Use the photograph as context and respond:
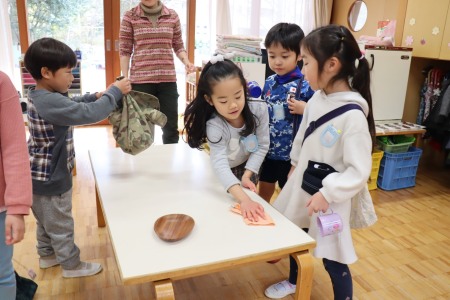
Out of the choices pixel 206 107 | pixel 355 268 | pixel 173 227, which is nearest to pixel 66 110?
pixel 206 107

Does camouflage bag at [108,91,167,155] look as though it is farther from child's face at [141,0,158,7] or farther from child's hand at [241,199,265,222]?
child's face at [141,0,158,7]

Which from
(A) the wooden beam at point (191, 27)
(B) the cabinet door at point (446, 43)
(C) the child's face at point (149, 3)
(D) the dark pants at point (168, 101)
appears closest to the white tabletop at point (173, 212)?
(D) the dark pants at point (168, 101)

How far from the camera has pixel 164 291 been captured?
0.90m

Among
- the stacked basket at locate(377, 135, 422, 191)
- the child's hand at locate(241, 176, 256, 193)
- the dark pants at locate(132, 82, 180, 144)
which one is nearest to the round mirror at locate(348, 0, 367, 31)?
the stacked basket at locate(377, 135, 422, 191)

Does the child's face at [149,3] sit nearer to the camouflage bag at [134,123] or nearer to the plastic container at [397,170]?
the camouflage bag at [134,123]

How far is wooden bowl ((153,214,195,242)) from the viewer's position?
1.03 meters

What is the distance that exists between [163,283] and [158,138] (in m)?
3.36

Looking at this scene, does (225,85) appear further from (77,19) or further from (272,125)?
(77,19)

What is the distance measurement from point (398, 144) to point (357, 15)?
7.66ft

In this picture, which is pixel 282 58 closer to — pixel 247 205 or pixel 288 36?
pixel 288 36

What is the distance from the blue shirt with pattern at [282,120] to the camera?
1.67 m

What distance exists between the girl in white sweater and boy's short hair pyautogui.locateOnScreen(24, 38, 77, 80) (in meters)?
0.92

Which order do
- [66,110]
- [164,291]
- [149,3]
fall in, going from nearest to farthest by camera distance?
[164,291] → [66,110] → [149,3]

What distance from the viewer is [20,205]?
3.37 ft
